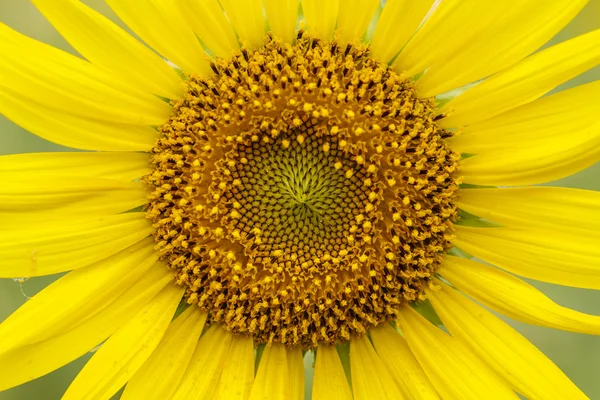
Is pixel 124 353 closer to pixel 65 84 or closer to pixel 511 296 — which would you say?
pixel 65 84

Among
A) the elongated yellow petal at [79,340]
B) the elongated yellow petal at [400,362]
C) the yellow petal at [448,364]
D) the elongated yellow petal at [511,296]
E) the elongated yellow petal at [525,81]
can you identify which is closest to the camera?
the elongated yellow petal at [525,81]

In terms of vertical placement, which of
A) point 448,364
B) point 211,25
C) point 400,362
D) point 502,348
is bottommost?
point 400,362

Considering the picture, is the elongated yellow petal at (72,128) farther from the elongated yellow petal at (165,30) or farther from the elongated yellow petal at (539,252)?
the elongated yellow petal at (539,252)

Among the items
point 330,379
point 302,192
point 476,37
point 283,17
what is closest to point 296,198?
point 302,192

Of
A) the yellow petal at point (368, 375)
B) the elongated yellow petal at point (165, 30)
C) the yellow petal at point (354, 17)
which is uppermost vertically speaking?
the yellow petal at point (354, 17)

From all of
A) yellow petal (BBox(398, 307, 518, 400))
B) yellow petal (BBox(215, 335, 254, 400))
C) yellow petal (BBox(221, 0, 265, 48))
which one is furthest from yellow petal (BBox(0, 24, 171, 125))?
yellow petal (BBox(398, 307, 518, 400))

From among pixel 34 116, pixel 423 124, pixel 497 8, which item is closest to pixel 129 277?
pixel 34 116

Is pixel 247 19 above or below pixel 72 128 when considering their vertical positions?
above

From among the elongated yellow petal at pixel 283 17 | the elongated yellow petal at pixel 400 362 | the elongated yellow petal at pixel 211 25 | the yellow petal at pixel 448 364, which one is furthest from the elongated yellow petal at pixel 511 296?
the elongated yellow petal at pixel 211 25
